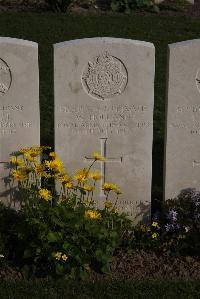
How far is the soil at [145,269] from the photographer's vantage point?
5.41 metres

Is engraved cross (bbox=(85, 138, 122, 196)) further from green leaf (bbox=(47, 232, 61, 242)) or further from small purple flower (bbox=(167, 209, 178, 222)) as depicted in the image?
green leaf (bbox=(47, 232, 61, 242))

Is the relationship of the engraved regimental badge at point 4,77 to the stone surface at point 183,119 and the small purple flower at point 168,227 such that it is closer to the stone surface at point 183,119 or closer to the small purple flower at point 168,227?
the stone surface at point 183,119

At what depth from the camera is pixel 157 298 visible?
513cm

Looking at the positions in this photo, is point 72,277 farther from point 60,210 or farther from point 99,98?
point 99,98

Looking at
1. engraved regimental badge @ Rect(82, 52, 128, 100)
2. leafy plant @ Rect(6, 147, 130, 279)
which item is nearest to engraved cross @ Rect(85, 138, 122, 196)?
leafy plant @ Rect(6, 147, 130, 279)

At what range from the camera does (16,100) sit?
5719 millimetres

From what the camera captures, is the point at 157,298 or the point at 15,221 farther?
the point at 15,221

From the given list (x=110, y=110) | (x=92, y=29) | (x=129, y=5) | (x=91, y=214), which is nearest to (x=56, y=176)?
(x=91, y=214)

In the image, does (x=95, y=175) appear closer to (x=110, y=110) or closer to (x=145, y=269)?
(x=110, y=110)

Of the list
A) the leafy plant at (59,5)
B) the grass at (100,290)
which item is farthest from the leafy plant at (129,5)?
the grass at (100,290)

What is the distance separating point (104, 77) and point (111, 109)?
0.30 metres

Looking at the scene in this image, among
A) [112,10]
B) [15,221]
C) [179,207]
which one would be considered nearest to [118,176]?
[179,207]

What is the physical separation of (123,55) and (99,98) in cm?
44

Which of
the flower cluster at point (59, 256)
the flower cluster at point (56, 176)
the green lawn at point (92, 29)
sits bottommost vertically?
the flower cluster at point (59, 256)
